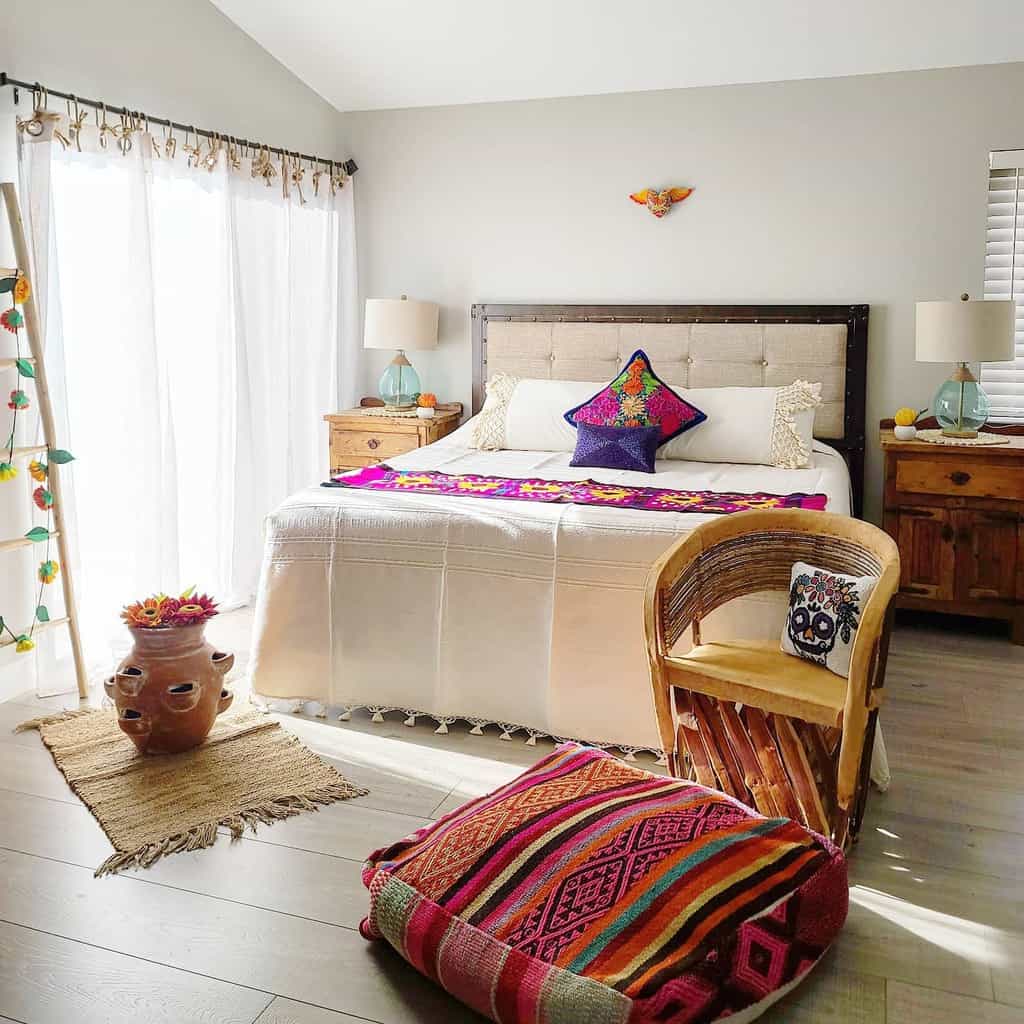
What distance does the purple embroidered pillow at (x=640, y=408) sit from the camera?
13.8 feet

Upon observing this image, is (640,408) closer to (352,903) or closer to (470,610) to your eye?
(470,610)

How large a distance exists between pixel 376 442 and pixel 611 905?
337cm

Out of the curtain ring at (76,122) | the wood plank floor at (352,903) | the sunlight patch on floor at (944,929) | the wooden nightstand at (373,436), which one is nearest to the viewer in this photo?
the wood plank floor at (352,903)

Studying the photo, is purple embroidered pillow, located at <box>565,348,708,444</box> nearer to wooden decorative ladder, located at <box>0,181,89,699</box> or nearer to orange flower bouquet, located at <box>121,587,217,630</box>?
orange flower bouquet, located at <box>121,587,217,630</box>

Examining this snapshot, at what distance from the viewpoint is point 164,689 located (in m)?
3.00

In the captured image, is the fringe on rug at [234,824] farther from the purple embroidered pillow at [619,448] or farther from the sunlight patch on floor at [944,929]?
the purple embroidered pillow at [619,448]

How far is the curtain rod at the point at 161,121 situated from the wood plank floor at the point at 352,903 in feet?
6.75

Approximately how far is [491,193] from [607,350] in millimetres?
995

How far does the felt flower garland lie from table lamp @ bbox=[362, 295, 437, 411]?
6.19 ft

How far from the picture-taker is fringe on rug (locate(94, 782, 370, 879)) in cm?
250

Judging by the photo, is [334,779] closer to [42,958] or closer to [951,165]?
[42,958]

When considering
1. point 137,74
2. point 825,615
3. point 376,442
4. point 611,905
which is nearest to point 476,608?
point 825,615

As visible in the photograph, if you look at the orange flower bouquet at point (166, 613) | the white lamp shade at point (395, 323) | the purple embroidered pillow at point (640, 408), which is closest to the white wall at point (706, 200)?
the white lamp shade at point (395, 323)

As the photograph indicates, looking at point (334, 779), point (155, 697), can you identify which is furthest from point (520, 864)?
point (155, 697)
